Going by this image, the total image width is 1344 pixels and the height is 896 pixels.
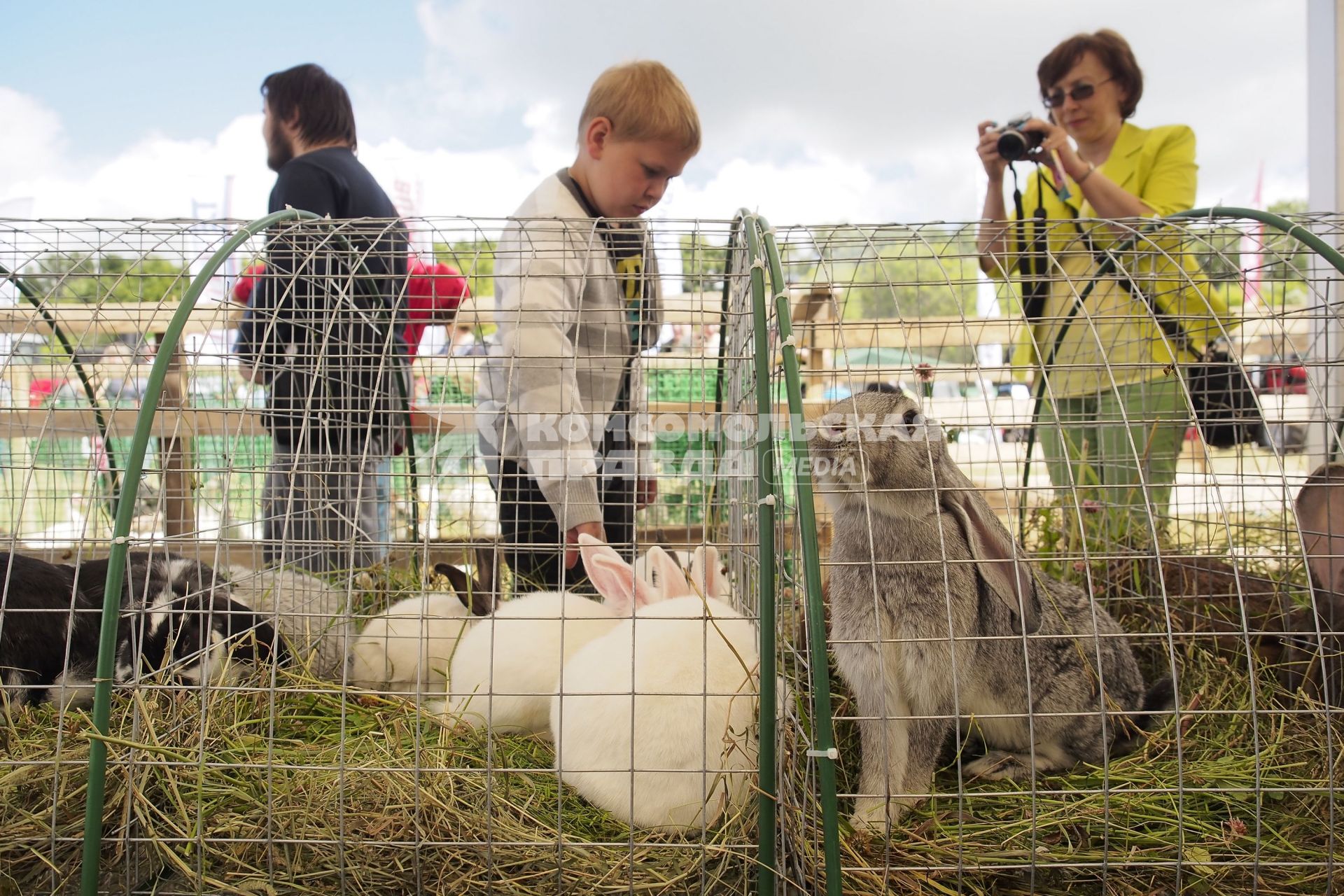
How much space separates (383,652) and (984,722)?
187 cm

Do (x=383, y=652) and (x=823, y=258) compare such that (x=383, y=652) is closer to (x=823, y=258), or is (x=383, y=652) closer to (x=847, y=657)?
(x=847, y=657)

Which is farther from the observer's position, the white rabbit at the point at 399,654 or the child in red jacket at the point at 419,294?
the child in red jacket at the point at 419,294

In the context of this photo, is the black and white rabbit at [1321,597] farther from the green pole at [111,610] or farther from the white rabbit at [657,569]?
the green pole at [111,610]

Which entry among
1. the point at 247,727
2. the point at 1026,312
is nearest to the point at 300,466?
the point at 247,727

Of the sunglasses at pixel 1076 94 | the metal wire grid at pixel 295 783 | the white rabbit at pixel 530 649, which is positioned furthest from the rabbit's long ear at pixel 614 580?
the sunglasses at pixel 1076 94

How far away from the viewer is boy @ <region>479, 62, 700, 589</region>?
2.67 m

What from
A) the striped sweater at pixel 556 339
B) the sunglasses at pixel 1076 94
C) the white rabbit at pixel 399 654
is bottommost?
the white rabbit at pixel 399 654

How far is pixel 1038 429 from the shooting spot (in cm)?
385

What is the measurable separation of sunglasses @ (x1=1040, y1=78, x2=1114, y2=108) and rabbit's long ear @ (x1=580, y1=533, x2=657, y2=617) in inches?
110

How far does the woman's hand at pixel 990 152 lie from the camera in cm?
330

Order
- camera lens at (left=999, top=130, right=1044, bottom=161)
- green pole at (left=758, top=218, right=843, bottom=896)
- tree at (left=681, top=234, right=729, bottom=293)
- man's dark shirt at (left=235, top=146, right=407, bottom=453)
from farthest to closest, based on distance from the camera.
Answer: camera lens at (left=999, top=130, right=1044, bottom=161) → man's dark shirt at (left=235, top=146, right=407, bottom=453) → tree at (left=681, top=234, right=729, bottom=293) → green pole at (left=758, top=218, right=843, bottom=896)

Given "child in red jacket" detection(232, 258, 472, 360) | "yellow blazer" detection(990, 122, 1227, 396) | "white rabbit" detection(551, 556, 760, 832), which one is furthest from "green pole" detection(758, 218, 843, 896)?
"child in red jacket" detection(232, 258, 472, 360)

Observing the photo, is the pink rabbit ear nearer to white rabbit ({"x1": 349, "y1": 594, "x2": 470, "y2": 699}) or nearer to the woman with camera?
Result: white rabbit ({"x1": 349, "y1": 594, "x2": 470, "y2": 699})

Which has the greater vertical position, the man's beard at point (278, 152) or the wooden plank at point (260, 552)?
the man's beard at point (278, 152)
